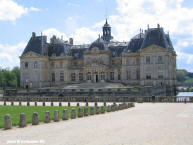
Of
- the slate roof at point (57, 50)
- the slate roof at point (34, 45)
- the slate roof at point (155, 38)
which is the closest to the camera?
the slate roof at point (155, 38)

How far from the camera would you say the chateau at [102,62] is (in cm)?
7756

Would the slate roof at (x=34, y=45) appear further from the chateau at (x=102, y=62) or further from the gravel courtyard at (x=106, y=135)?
the gravel courtyard at (x=106, y=135)

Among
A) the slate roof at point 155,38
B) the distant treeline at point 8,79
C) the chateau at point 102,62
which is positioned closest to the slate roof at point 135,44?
the chateau at point 102,62

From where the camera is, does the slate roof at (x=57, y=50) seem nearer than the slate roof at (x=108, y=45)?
No

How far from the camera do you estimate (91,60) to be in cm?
8531

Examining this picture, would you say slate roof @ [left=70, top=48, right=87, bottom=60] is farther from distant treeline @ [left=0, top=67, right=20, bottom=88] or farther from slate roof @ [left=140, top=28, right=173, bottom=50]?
distant treeline @ [left=0, top=67, right=20, bottom=88]

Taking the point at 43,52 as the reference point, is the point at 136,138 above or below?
below

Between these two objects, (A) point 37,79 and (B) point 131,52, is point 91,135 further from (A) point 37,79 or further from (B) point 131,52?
(A) point 37,79

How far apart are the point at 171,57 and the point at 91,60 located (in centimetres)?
1919

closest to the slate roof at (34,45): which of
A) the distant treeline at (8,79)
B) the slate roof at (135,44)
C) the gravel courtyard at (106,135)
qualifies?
the distant treeline at (8,79)

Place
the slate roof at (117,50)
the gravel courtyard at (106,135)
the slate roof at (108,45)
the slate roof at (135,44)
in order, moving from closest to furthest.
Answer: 1. the gravel courtyard at (106,135)
2. the slate roof at (108,45)
3. the slate roof at (135,44)
4. the slate roof at (117,50)

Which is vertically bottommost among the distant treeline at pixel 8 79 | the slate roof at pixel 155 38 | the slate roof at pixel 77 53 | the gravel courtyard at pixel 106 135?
the gravel courtyard at pixel 106 135

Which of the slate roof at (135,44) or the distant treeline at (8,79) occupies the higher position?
the slate roof at (135,44)

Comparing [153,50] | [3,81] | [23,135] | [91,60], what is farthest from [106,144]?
[3,81]
